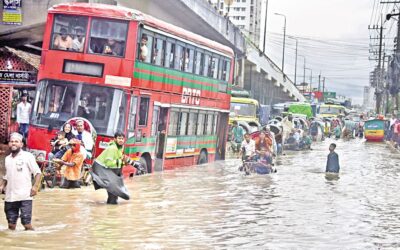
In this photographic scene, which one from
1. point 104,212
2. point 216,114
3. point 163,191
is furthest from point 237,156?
point 104,212

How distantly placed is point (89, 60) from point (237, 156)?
1480 cm

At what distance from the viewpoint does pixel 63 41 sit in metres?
16.3

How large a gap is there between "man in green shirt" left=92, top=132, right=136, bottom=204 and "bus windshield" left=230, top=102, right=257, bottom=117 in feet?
75.1

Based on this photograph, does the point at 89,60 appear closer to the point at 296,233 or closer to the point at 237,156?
the point at 296,233

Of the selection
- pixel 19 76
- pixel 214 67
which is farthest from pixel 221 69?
pixel 19 76

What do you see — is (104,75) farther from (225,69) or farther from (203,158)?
(225,69)

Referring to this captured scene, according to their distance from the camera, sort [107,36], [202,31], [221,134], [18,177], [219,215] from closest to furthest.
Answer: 1. [18,177]
2. [219,215]
3. [107,36]
4. [221,134]
5. [202,31]

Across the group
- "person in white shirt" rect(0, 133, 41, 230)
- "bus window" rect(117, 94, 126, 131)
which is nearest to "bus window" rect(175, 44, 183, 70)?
"bus window" rect(117, 94, 126, 131)

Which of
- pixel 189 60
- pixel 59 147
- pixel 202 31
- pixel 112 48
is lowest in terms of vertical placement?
pixel 59 147

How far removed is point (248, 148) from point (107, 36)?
6.70 metres

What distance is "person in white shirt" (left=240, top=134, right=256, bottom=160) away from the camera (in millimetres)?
21016

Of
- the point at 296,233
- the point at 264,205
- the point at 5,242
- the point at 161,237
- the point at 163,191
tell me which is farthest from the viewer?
the point at 163,191

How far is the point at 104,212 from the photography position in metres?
12.2

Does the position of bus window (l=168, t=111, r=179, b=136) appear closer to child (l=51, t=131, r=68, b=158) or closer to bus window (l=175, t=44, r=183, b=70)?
bus window (l=175, t=44, r=183, b=70)
